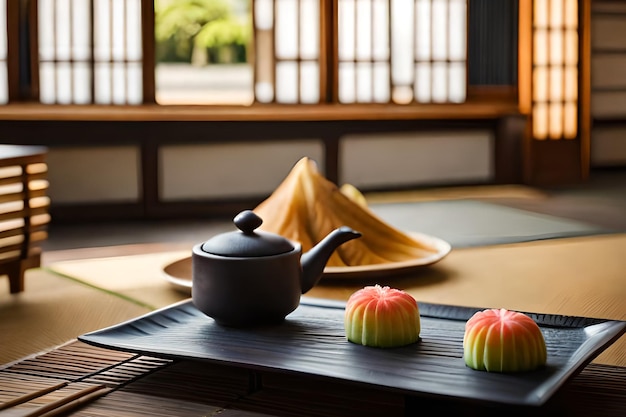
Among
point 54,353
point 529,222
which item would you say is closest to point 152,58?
point 529,222

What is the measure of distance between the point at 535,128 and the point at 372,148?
123 cm

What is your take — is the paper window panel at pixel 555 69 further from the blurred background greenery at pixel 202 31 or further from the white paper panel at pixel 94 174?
the blurred background greenery at pixel 202 31

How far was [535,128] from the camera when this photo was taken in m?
6.14

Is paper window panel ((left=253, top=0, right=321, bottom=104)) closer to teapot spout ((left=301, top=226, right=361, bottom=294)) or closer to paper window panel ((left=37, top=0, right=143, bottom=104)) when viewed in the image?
paper window panel ((left=37, top=0, right=143, bottom=104))

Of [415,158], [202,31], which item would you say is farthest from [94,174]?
[202,31]

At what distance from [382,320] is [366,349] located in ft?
0.18

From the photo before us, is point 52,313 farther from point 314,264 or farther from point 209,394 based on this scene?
point 209,394

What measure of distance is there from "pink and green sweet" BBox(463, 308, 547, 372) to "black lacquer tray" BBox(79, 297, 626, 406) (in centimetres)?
1

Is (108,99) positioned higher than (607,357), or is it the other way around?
(108,99)

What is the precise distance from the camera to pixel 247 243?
160 cm

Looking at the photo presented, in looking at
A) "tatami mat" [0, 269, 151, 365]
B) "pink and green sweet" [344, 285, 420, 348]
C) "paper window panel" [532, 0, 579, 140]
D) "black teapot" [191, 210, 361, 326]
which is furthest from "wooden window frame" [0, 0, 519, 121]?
"pink and green sweet" [344, 285, 420, 348]

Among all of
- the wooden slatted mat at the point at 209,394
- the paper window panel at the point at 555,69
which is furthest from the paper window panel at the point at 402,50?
the wooden slatted mat at the point at 209,394

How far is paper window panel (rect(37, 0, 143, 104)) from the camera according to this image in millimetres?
4906

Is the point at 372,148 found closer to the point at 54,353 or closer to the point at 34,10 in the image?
the point at 34,10
